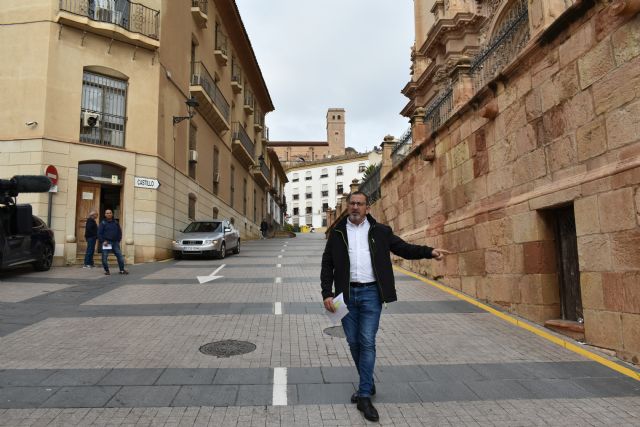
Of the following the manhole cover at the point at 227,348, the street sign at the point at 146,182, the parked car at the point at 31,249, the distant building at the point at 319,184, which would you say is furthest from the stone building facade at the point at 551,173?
the distant building at the point at 319,184

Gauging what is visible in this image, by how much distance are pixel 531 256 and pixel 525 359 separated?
7.19 ft

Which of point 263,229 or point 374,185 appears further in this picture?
point 263,229

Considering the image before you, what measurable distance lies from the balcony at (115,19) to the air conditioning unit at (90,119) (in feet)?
8.93

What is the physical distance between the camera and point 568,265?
661 centimetres

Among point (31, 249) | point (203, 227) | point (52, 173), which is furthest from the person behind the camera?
point (203, 227)

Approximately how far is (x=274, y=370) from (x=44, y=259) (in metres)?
10.4

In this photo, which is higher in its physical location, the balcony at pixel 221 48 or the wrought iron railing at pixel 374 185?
the balcony at pixel 221 48

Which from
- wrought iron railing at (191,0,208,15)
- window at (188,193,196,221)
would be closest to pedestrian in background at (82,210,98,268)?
window at (188,193,196,221)

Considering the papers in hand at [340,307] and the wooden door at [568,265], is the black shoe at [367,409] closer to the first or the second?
the papers in hand at [340,307]

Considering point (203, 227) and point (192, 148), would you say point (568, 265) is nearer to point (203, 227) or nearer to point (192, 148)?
point (203, 227)

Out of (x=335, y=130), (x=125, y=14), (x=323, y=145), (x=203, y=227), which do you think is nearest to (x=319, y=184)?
(x=323, y=145)

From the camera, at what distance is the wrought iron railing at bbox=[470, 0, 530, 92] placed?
793 centimetres

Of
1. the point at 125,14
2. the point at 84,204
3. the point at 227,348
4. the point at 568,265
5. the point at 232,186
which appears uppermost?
the point at 125,14

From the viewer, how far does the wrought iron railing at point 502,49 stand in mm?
7934
